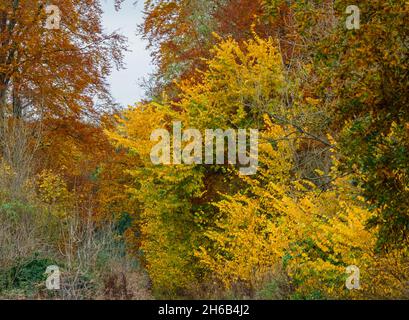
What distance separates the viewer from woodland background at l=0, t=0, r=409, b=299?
285 inches

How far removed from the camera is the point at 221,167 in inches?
735

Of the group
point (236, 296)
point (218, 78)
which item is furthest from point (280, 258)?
point (218, 78)

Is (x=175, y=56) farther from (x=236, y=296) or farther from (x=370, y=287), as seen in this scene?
(x=370, y=287)

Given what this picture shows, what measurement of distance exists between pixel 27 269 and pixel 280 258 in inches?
180

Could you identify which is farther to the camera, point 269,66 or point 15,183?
point 269,66

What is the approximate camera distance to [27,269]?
11148 millimetres

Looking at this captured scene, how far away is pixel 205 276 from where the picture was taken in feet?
59.7

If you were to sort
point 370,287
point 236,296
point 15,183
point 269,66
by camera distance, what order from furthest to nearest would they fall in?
point 269,66, point 15,183, point 236,296, point 370,287

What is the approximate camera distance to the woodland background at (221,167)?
723 cm

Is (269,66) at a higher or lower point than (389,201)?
higher

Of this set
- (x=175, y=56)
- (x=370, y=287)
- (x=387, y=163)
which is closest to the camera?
(x=387, y=163)

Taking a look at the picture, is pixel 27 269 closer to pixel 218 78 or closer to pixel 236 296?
pixel 236 296

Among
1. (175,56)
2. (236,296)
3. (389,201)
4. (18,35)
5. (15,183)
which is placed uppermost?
(175,56)
